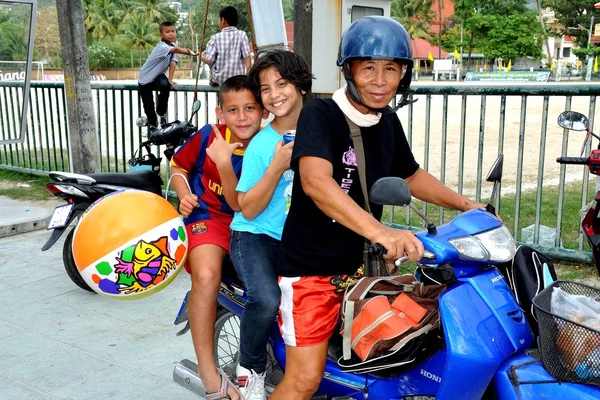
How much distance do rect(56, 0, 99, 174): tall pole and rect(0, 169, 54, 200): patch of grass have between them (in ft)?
4.15

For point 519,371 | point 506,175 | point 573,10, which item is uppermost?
point 573,10

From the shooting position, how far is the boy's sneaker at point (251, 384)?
9.91 feet

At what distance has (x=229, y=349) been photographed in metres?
3.77

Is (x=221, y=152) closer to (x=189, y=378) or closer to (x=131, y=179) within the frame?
(x=189, y=378)

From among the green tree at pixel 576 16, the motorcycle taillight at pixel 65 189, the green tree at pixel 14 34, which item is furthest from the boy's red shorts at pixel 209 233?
the green tree at pixel 576 16

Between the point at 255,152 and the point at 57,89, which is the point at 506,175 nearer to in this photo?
the point at 57,89

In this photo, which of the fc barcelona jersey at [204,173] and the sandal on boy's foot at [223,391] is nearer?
the sandal on boy's foot at [223,391]

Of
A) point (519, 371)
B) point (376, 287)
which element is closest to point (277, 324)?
point (376, 287)

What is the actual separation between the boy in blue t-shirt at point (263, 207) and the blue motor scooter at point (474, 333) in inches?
23.6

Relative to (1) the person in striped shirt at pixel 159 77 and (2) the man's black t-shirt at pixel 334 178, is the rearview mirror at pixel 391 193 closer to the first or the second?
(2) the man's black t-shirt at pixel 334 178

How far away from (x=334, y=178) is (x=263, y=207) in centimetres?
40

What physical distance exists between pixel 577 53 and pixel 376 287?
7258cm

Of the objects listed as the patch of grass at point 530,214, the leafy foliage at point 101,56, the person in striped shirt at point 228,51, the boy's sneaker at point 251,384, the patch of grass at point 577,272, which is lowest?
the patch of grass at point 577,272

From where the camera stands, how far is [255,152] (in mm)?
2904
